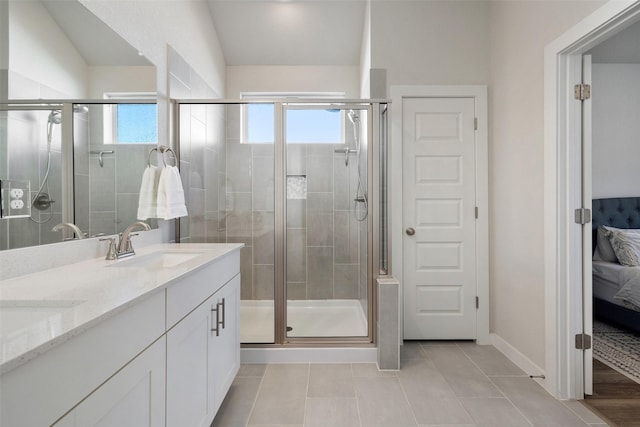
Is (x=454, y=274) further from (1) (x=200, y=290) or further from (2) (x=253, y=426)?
(1) (x=200, y=290)

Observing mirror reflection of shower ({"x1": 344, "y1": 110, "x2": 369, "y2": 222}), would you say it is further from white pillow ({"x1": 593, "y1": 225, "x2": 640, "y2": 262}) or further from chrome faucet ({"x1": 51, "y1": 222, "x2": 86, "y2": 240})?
white pillow ({"x1": 593, "y1": 225, "x2": 640, "y2": 262})

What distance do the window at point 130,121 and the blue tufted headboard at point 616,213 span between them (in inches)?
162

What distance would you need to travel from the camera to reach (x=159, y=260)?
1.73 meters

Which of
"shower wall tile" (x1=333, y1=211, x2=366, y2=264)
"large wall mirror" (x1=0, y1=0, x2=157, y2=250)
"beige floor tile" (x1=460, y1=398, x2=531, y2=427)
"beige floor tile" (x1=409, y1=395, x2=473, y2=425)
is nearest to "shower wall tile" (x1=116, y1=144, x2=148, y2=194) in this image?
"large wall mirror" (x1=0, y1=0, x2=157, y2=250)

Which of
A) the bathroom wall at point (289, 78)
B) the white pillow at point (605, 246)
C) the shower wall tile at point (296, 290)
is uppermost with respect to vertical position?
the bathroom wall at point (289, 78)

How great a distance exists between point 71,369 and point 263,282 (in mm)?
1928

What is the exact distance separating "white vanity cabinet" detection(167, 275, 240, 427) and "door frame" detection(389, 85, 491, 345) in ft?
4.78

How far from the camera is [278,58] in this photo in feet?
11.3

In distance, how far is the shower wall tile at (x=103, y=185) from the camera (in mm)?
1514

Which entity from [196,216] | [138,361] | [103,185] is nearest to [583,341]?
[138,361]

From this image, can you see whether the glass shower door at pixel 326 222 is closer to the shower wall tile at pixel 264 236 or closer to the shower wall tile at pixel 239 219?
the shower wall tile at pixel 264 236

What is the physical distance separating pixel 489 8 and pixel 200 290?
3.19 meters

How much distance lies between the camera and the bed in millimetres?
2635

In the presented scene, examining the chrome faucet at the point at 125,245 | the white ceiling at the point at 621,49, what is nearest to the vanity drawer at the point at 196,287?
the chrome faucet at the point at 125,245
